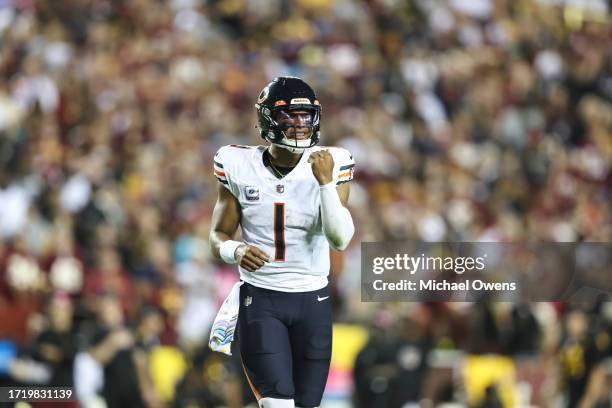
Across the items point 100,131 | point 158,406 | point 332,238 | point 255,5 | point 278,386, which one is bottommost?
point 158,406

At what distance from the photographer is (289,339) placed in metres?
5.69

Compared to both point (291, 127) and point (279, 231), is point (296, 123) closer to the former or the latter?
point (291, 127)

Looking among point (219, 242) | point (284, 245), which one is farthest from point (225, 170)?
point (284, 245)

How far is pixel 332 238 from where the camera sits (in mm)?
5418

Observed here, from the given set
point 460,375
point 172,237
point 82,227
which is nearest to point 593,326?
point 460,375

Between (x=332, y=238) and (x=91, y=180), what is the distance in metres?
7.21

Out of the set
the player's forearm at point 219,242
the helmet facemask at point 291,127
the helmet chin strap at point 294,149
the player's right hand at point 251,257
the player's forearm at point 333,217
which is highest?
the helmet facemask at point 291,127

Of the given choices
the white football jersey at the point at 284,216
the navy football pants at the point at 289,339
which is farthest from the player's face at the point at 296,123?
the navy football pants at the point at 289,339

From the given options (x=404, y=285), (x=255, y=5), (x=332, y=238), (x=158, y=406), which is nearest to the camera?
(x=332, y=238)

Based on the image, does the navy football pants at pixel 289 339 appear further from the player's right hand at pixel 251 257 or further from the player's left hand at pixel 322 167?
the player's left hand at pixel 322 167

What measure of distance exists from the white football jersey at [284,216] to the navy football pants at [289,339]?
0.23ft

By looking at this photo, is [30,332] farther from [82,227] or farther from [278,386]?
[278,386]

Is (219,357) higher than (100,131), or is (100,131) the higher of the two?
(100,131)

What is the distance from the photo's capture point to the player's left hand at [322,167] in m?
5.38
